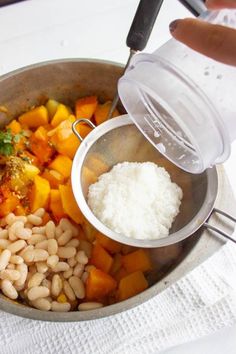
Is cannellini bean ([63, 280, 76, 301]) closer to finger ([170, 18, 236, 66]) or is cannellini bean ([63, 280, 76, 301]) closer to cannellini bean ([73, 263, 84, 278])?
cannellini bean ([73, 263, 84, 278])

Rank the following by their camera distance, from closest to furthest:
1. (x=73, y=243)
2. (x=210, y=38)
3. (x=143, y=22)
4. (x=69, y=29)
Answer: (x=210, y=38) < (x=143, y=22) < (x=73, y=243) < (x=69, y=29)

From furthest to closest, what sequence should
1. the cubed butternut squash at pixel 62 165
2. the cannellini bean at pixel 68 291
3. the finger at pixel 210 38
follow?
the cubed butternut squash at pixel 62 165
the cannellini bean at pixel 68 291
the finger at pixel 210 38

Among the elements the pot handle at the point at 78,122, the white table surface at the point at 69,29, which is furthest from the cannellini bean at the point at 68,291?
the white table surface at the point at 69,29

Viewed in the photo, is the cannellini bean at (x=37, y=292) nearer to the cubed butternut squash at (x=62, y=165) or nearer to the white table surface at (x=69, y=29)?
the cubed butternut squash at (x=62, y=165)

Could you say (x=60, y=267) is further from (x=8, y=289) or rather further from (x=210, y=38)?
(x=210, y=38)

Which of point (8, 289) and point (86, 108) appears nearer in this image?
point (8, 289)

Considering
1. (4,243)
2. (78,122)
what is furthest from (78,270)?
(78,122)

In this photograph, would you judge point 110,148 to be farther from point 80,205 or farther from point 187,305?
point 187,305
